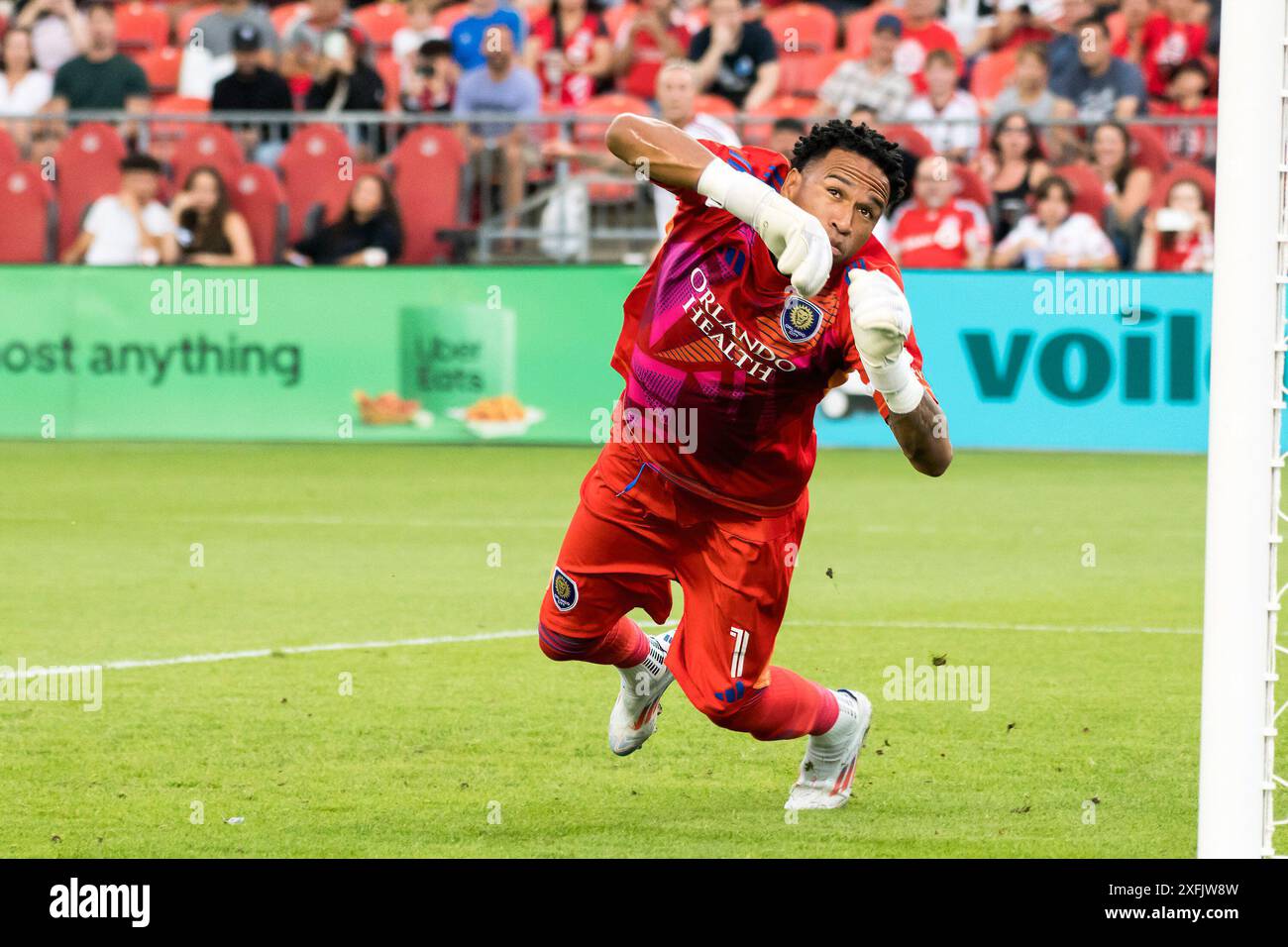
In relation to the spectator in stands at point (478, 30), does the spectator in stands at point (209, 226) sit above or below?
below

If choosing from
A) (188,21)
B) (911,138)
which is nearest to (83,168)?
(188,21)

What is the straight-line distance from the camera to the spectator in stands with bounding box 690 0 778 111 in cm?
1873

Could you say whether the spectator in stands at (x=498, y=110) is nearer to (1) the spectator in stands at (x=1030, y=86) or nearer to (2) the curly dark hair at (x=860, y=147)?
(1) the spectator in stands at (x=1030, y=86)

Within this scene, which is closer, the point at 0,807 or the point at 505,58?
the point at 0,807

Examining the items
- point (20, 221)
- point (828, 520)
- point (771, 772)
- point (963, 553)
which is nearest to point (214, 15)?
point (20, 221)

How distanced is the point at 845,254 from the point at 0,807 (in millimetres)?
3088

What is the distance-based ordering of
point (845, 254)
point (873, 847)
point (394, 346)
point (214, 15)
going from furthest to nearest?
point (214, 15)
point (394, 346)
point (873, 847)
point (845, 254)

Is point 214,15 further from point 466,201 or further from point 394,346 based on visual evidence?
point 394,346

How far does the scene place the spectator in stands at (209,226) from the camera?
664 inches

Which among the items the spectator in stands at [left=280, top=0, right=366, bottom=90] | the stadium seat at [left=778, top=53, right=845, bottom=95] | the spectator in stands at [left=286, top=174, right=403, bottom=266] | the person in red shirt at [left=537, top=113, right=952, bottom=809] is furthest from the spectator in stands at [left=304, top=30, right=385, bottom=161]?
the person in red shirt at [left=537, top=113, right=952, bottom=809]

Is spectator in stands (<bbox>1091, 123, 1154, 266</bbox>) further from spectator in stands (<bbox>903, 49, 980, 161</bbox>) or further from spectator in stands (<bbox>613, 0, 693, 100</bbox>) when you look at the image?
spectator in stands (<bbox>613, 0, 693, 100</bbox>)

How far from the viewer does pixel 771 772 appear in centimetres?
679

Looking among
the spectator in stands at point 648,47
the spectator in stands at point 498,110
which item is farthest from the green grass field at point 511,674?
the spectator in stands at point 648,47

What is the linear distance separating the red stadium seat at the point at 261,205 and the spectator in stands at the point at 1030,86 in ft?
21.5
